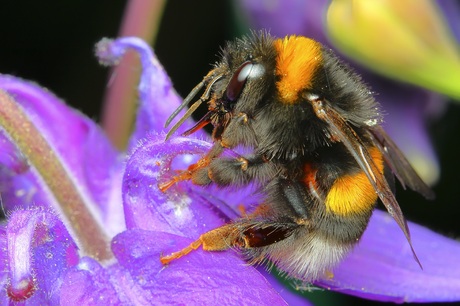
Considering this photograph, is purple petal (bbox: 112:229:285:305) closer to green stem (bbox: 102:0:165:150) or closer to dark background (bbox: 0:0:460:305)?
green stem (bbox: 102:0:165:150)

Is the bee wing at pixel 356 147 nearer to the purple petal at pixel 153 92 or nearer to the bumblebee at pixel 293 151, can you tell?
the bumblebee at pixel 293 151

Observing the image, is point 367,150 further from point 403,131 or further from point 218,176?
point 403,131

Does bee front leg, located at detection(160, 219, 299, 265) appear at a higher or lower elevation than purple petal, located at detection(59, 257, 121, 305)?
higher

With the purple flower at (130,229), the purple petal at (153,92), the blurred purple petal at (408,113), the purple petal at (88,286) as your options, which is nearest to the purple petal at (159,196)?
the purple flower at (130,229)

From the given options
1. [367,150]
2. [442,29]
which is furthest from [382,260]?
[442,29]

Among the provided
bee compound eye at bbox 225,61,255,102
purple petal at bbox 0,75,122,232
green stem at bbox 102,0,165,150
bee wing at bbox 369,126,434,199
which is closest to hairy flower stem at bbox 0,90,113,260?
purple petal at bbox 0,75,122,232
